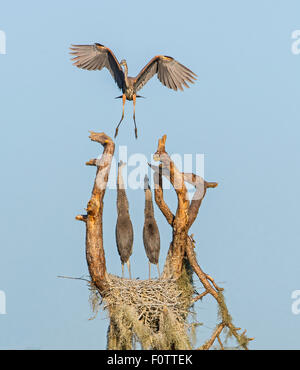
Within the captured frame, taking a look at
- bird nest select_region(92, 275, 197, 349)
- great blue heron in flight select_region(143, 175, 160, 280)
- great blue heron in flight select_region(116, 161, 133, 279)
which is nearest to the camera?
bird nest select_region(92, 275, 197, 349)

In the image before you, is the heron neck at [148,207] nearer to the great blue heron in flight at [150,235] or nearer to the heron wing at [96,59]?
the great blue heron in flight at [150,235]

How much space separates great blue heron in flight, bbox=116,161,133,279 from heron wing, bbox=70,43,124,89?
2.29 metres

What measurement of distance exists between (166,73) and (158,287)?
4.55m

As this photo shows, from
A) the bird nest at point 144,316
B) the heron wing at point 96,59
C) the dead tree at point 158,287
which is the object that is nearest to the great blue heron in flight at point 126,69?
the heron wing at point 96,59

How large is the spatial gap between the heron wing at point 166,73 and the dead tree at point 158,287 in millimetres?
1622

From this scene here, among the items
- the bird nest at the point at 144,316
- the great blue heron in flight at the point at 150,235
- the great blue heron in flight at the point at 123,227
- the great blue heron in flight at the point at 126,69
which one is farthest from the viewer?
the great blue heron in flight at the point at 126,69

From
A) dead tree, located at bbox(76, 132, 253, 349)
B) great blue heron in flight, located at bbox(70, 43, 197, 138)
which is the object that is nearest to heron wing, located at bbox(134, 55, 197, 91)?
great blue heron in flight, located at bbox(70, 43, 197, 138)

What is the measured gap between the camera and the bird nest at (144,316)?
1569 cm

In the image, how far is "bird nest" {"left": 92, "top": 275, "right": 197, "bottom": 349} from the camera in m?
15.7

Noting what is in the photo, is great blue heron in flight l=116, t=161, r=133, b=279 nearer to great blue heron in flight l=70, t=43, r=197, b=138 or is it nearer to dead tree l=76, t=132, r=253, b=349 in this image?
dead tree l=76, t=132, r=253, b=349

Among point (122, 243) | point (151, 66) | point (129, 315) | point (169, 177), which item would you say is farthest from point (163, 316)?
point (151, 66)
